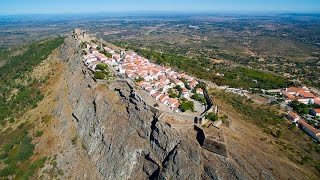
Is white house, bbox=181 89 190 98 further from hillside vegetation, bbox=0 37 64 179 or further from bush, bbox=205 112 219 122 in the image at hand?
hillside vegetation, bbox=0 37 64 179

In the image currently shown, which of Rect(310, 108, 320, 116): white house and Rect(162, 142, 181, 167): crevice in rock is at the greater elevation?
Rect(162, 142, 181, 167): crevice in rock

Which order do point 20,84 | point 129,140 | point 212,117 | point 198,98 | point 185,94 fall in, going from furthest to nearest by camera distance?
1. point 20,84
2. point 185,94
3. point 198,98
4. point 129,140
5. point 212,117

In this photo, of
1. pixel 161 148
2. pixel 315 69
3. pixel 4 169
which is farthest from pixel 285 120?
pixel 315 69

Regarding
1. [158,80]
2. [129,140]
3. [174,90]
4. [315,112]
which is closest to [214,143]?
[129,140]

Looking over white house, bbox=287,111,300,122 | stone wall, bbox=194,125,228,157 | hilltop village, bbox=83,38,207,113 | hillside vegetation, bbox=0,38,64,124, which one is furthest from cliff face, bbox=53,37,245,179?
white house, bbox=287,111,300,122

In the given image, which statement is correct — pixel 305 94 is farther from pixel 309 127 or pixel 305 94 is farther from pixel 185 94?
pixel 185 94

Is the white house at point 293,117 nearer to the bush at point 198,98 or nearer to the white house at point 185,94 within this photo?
the bush at point 198,98
